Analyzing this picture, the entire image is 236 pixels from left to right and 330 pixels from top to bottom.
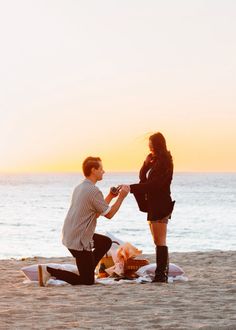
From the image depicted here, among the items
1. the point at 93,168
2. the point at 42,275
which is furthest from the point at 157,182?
the point at 42,275

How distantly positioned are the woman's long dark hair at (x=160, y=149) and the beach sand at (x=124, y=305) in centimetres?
143

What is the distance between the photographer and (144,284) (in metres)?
9.33

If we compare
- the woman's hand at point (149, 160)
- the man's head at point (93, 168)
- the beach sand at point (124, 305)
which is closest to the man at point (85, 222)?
the man's head at point (93, 168)

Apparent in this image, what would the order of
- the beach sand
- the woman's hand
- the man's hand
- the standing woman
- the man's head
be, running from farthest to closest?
the woman's hand → the man's head → the standing woman → the man's hand → the beach sand

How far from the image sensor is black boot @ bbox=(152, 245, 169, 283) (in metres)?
9.42

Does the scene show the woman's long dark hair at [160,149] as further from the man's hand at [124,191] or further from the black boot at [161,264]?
the black boot at [161,264]

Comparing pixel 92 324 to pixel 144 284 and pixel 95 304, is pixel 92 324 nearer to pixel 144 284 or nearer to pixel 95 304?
pixel 95 304

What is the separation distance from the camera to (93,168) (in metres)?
9.37

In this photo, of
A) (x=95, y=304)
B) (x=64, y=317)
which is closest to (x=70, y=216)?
(x=95, y=304)

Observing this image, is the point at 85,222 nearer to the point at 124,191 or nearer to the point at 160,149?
the point at 124,191

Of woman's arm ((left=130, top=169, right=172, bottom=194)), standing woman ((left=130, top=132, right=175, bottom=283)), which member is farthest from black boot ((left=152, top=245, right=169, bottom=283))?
woman's arm ((left=130, top=169, right=172, bottom=194))

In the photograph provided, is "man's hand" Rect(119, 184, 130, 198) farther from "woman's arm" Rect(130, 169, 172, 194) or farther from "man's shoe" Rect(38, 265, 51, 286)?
"man's shoe" Rect(38, 265, 51, 286)

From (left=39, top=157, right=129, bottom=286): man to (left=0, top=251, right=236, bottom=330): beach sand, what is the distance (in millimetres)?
209

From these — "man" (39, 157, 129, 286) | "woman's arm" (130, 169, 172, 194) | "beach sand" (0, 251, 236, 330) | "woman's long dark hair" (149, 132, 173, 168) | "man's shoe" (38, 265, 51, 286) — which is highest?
"woman's long dark hair" (149, 132, 173, 168)
